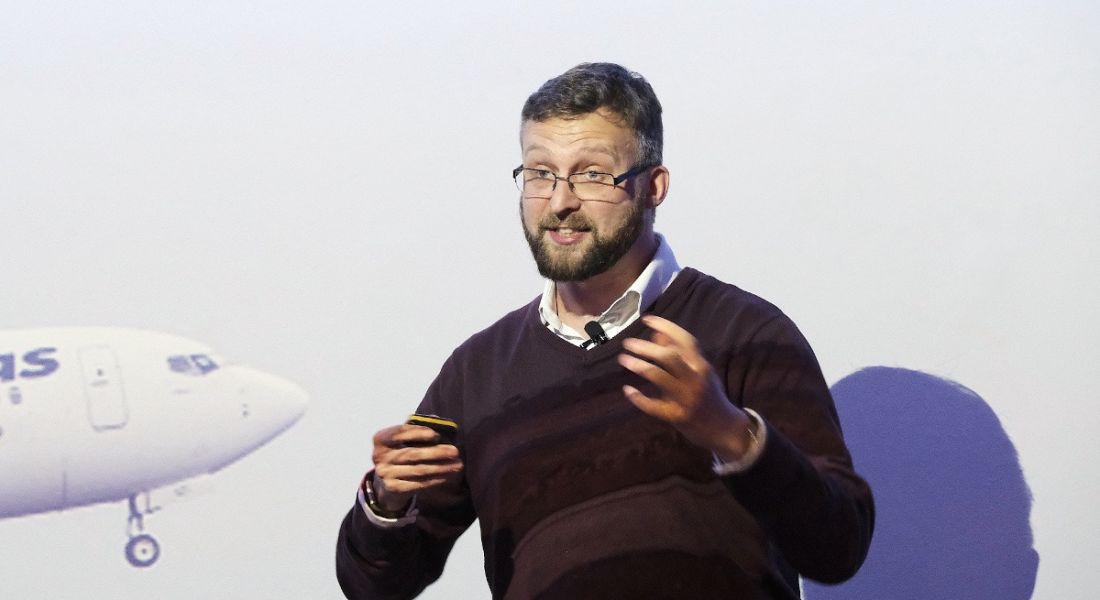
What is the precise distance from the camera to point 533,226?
1.49 m

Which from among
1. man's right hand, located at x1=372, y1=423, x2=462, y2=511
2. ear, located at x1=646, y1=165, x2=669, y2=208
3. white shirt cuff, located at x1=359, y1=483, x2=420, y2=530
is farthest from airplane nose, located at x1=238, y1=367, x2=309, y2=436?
ear, located at x1=646, y1=165, x2=669, y2=208

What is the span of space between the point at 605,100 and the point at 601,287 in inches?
9.2

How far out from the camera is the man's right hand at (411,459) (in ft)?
4.39

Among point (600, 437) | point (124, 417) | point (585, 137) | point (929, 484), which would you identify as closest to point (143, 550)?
point (124, 417)

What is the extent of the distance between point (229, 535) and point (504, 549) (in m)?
A: 0.62

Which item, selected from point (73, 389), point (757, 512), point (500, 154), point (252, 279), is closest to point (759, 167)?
point (500, 154)

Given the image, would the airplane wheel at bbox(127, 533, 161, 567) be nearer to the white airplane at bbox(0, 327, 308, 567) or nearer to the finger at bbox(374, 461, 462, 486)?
the white airplane at bbox(0, 327, 308, 567)

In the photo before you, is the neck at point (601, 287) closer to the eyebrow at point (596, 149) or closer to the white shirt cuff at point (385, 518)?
the eyebrow at point (596, 149)

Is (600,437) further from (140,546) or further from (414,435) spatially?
(140,546)

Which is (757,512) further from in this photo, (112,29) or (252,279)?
(112,29)

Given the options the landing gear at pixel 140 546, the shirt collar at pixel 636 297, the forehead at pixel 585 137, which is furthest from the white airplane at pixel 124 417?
the forehead at pixel 585 137

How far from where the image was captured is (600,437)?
4.66 feet

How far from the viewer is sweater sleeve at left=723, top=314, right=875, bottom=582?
1161 millimetres

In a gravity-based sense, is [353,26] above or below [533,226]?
above
